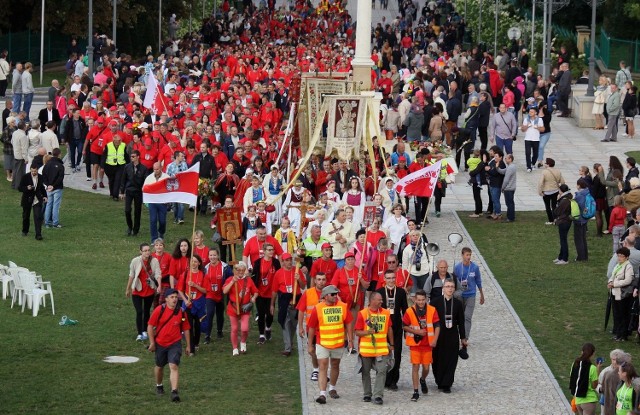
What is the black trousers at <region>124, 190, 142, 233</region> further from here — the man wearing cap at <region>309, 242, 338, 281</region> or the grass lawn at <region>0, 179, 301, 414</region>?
the man wearing cap at <region>309, 242, 338, 281</region>

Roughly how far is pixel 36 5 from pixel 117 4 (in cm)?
299

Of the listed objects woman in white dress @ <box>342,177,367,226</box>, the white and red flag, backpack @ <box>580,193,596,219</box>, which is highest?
the white and red flag

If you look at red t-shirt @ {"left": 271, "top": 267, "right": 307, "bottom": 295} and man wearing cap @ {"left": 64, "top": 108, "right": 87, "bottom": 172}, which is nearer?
red t-shirt @ {"left": 271, "top": 267, "right": 307, "bottom": 295}

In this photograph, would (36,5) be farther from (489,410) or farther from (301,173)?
(489,410)

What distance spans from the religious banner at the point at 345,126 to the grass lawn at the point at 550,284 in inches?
102

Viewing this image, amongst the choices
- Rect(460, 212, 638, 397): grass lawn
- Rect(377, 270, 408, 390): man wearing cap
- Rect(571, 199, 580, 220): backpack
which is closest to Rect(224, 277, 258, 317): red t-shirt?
Rect(377, 270, 408, 390): man wearing cap

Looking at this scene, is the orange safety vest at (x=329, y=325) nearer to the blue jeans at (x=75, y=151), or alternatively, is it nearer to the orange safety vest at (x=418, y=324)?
the orange safety vest at (x=418, y=324)

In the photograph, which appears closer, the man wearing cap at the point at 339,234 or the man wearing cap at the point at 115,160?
the man wearing cap at the point at 339,234

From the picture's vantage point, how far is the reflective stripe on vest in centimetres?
3381

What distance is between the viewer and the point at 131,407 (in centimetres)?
2067

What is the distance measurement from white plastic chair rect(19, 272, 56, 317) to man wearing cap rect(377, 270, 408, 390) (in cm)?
590

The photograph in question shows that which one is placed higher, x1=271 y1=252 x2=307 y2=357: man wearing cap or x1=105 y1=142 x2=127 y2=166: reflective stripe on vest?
x1=105 y1=142 x2=127 y2=166: reflective stripe on vest

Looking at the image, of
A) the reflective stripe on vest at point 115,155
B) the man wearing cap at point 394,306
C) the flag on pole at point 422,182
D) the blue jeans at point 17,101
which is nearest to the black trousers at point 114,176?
the reflective stripe on vest at point 115,155

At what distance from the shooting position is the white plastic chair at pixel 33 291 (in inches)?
1002
